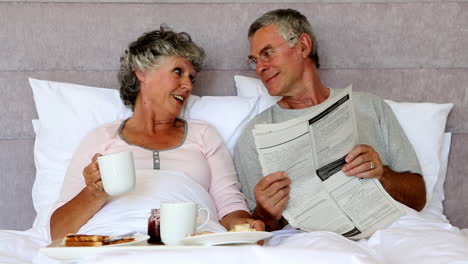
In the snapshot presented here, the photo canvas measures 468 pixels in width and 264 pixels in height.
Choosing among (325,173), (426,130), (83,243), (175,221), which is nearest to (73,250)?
(83,243)

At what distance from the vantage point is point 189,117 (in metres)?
2.22

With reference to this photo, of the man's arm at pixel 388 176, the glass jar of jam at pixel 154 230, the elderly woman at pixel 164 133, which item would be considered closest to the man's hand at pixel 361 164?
the man's arm at pixel 388 176

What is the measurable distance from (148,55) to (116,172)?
67 cm

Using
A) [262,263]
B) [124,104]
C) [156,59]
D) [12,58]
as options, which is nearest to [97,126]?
[124,104]

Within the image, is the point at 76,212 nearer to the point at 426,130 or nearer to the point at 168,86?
the point at 168,86

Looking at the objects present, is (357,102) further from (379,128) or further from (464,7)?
(464,7)

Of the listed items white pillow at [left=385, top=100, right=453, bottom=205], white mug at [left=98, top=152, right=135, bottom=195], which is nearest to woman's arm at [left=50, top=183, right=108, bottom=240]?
white mug at [left=98, top=152, right=135, bottom=195]

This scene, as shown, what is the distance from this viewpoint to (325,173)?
70.2 inches

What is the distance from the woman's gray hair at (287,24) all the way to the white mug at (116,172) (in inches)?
33.5

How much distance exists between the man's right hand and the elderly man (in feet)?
0.33

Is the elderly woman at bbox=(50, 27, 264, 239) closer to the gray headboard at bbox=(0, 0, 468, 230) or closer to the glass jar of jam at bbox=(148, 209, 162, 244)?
the gray headboard at bbox=(0, 0, 468, 230)

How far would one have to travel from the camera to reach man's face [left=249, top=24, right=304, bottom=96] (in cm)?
212

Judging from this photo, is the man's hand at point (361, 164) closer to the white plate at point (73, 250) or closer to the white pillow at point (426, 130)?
the white pillow at point (426, 130)

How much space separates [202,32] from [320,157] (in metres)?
0.82
